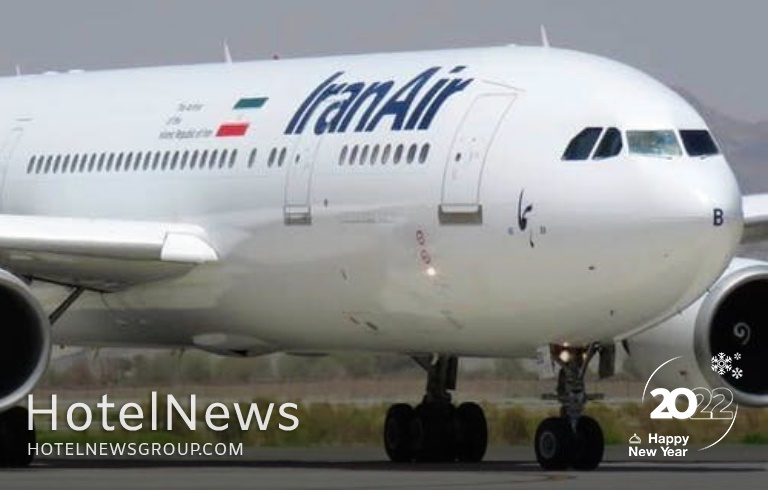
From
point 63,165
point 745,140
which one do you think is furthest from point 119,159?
point 745,140

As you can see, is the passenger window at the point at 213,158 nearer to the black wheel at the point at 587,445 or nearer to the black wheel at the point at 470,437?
the black wheel at the point at 470,437

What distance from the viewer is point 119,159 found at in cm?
3409

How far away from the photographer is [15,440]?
1307 inches

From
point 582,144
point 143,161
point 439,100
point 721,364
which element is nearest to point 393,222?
point 439,100

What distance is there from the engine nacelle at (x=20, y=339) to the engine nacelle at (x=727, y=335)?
22.0 ft

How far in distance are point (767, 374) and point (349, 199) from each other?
4.97 meters

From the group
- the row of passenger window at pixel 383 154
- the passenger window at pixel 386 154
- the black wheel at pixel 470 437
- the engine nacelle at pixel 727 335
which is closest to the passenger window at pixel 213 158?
the row of passenger window at pixel 383 154

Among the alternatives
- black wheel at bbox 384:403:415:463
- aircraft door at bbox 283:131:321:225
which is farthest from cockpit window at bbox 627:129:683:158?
black wheel at bbox 384:403:415:463

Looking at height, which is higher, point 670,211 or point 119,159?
point 119,159

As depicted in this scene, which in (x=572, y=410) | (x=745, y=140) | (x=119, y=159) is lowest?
(x=572, y=410)

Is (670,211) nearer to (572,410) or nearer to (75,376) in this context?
(572,410)

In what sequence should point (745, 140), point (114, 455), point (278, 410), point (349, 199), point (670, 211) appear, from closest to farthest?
point (670, 211) < point (349, 199) < point (114, 455) < point (278, 410) < point (745, 140)

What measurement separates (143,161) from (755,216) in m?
7.16

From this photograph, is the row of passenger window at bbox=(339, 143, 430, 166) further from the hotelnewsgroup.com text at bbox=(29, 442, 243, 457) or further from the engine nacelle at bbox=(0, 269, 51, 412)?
the hotelnewsgroup.com text at bbox=(29, 442, 243, 457)
